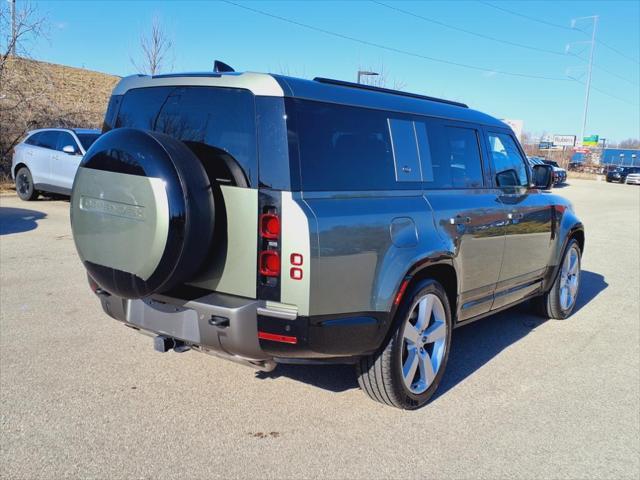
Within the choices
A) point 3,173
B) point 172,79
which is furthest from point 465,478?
point 3,173

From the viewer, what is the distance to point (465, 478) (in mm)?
3127

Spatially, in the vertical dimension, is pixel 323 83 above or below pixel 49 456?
above

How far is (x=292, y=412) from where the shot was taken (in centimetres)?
376

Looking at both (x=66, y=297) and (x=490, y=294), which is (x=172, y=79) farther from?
(x=66, y=297)

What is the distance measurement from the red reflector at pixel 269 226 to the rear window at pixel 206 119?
21 cm

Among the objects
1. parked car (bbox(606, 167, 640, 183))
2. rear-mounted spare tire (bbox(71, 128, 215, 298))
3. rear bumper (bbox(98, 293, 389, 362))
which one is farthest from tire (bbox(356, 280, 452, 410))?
parked car (bbox(606, 167, 640, 183))

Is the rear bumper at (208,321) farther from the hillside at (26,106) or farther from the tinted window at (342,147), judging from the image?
the hillside at (26,106)

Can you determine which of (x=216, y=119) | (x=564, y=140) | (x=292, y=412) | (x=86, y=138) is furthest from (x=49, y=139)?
(x=564, y=140)

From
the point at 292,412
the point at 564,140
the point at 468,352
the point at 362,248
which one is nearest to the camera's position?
the point at 362,248

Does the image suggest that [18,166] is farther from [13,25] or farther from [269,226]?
[269,226]

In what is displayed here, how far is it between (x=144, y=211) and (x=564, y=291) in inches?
196

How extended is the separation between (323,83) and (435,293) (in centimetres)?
163

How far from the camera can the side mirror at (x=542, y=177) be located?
5613mm

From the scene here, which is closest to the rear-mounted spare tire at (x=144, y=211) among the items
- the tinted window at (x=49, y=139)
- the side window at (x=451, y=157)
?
the side window at (x=451, y=157)
